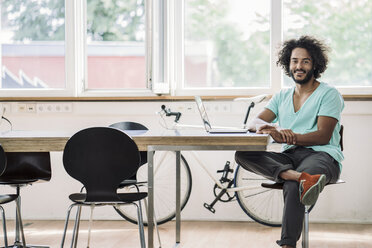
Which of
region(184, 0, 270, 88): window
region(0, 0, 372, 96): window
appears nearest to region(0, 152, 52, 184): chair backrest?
region(0, 0, 372, 96): window

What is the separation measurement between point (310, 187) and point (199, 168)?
1.84m

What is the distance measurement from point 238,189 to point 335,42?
52.0 inches

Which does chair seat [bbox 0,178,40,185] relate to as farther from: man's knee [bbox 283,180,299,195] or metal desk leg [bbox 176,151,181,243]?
man's knee [bbox 283,180,299,195]

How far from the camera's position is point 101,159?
2535 mm

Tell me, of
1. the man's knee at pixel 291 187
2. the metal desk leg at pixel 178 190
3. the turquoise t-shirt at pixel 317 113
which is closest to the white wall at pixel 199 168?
the metal desk leg at pixel 178 190

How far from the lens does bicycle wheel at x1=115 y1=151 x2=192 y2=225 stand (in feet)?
13.8

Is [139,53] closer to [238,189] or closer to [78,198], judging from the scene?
[238,189]

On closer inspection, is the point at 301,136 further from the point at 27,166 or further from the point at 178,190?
the point at 27,166

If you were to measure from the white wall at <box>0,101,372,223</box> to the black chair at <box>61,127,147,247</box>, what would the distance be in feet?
5.85

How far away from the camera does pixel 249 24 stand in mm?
4367

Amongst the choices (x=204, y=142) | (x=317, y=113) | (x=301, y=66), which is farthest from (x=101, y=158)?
(x=301, y=66)

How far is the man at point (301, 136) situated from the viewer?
2.60 metres

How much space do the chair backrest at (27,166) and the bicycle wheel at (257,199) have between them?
1397 mm

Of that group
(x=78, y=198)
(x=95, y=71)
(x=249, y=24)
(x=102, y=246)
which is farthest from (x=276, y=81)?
(x=78, y=198)
